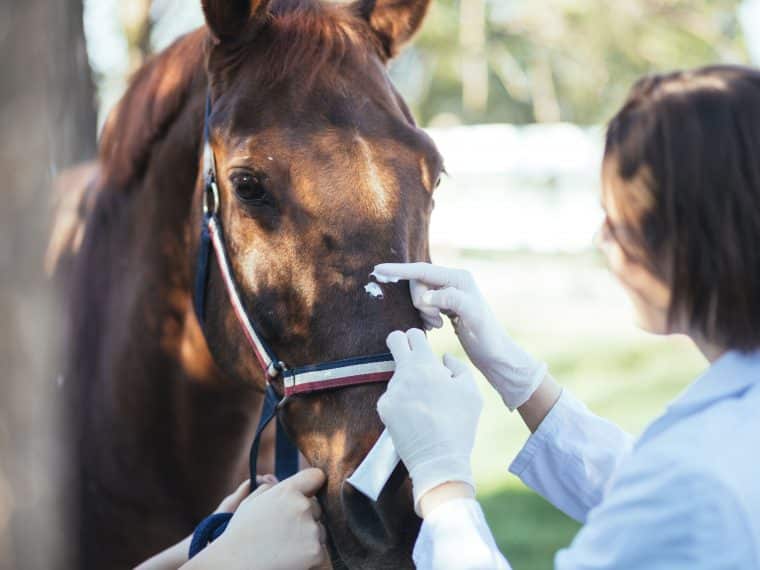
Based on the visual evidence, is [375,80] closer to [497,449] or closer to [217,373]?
[217,373]

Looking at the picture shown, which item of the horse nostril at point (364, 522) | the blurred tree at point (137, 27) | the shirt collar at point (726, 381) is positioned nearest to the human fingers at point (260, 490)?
the horse nostril at point (364, 522)

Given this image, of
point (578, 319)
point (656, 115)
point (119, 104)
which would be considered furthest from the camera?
point (578, 319)

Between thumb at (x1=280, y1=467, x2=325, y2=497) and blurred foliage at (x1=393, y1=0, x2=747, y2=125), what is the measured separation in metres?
12.2

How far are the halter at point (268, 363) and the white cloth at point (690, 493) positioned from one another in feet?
1.40

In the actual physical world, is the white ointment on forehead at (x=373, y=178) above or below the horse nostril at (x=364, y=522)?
above

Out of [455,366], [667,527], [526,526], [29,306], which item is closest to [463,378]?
[455,366]

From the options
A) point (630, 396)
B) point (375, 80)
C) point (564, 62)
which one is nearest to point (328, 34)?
point (375, 80)

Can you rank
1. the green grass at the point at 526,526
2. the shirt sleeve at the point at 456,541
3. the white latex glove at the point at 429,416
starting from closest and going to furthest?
1. the shirt sleeve at the point at 456,541
2. the white latex glove at the point at 429,416
3. the green grass at the point at 526,526

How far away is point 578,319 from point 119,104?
9416 mm

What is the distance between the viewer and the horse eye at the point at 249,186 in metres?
2.05

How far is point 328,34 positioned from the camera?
2230mm

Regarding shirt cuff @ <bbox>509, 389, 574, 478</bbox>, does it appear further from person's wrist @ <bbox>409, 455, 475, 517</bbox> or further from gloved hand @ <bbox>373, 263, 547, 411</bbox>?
person's wrist @ <bbox>409, 455, 475, 517</bbox>

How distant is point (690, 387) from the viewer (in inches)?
54.7

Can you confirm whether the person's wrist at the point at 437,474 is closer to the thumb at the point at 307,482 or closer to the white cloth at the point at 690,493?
the white cloth at the point at 690,493
